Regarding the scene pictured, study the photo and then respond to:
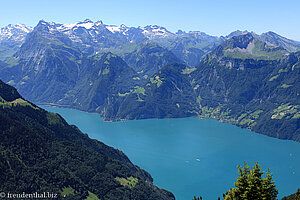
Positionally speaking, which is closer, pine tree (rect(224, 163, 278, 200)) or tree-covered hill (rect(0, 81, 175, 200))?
pine tree (rect(224, 163, 278, 200))

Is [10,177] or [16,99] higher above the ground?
[16,99]

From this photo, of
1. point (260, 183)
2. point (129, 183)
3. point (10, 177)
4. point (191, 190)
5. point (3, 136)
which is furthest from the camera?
point (191, 190)

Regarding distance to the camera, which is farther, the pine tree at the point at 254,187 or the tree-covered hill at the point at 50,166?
the tree-covered hill at the point at 50,166

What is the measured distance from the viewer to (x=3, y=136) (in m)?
139

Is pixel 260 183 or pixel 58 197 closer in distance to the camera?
pixel 260 183

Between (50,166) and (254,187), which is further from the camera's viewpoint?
(50,166)

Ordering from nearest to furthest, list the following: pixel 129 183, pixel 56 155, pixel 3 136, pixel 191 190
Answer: pixel 3 136
pixel 56 155
pixel 129 183
pixel 191 190

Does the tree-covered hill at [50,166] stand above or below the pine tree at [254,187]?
above

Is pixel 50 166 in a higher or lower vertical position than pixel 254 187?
higher

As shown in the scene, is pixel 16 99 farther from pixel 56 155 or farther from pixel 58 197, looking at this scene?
pixel 58 197

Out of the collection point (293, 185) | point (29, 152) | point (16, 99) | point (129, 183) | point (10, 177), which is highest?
point (293, 185)

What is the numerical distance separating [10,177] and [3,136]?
2676 cm

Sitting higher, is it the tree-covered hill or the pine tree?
the tree-covered hill

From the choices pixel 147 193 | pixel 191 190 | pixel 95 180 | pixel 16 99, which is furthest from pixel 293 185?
pixel 16 99
